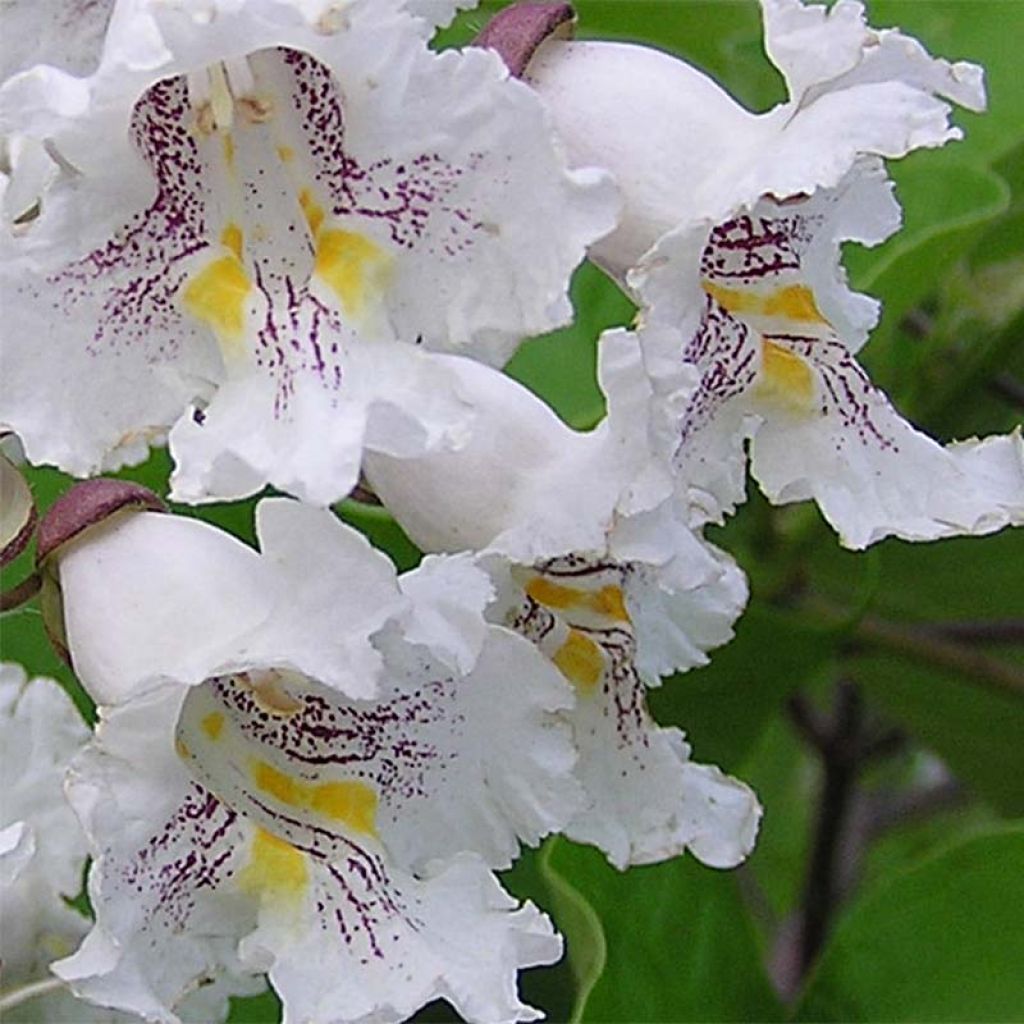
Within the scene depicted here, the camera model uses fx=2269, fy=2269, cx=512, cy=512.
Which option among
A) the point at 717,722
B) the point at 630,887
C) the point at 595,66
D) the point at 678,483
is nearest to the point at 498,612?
the point at 678,483

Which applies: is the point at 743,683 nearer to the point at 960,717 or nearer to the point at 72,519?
the point at 960,717

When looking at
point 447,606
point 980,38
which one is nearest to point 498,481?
point 447,606

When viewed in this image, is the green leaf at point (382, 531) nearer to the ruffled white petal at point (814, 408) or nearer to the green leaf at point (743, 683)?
the green leaf at point (743, 683)

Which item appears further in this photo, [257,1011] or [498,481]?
[257,1011]

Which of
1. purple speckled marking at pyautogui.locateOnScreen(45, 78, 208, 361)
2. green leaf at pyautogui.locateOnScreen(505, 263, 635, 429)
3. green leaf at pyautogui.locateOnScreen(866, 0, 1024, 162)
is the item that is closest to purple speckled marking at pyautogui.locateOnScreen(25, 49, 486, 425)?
purple speckled marking at pyautogui.locateOnScreen(45, 78, 208, 361)

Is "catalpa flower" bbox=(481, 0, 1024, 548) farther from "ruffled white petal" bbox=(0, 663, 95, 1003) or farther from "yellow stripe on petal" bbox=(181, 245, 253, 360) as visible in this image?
"ruffled white petal" bbox=(0, 663, 95, 1003)
